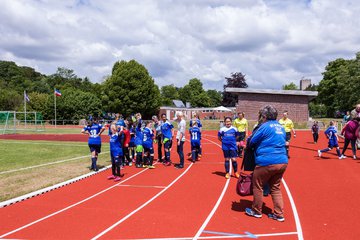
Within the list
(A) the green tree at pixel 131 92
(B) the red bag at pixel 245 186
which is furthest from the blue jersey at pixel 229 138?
(A) the green tree at pixel 131 92

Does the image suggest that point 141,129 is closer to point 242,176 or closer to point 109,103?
point 242,176

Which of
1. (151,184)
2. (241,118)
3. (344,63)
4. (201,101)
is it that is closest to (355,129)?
(241,118)

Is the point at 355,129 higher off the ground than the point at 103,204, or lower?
higher

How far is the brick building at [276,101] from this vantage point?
125 feet

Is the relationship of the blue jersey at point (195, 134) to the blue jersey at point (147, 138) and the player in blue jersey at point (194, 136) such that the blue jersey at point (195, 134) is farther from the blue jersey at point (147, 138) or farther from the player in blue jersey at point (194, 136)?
A: the blue jersey at point (147, 138)

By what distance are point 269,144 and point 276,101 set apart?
33840mm

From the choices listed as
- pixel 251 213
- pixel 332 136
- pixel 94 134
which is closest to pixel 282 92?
pixel 332 136

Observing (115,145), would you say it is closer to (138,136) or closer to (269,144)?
(138,136)

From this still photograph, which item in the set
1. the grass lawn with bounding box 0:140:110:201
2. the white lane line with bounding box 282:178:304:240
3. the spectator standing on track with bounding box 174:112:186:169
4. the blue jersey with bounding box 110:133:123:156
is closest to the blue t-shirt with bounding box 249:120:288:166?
the white lane line with bounding box 282:178:304:240

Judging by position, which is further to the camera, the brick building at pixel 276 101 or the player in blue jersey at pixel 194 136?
the brick building at pixel 276 101

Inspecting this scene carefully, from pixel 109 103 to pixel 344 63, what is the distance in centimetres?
4755

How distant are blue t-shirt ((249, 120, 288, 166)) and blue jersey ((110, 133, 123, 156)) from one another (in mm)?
5072

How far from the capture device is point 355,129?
515 inches

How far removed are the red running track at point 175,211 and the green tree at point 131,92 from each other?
44071mm
